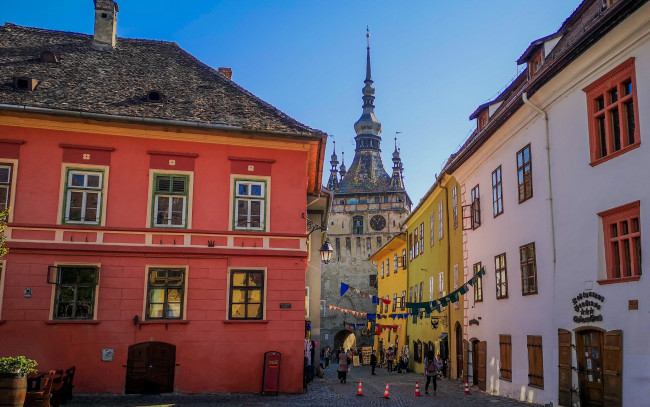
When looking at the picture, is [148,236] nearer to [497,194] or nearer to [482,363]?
[497,194]

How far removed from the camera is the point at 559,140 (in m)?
16.4

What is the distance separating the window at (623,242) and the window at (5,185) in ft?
51.1

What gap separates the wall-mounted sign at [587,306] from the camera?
14.0 meters

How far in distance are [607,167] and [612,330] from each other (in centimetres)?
349

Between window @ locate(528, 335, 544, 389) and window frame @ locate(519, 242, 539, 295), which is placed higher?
window frame @ locate(519, 242, 539, 295)

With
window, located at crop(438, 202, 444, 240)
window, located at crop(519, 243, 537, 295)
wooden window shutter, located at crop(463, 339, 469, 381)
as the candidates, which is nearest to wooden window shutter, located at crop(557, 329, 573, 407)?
window, located at crop(519, 243, 537, 295)

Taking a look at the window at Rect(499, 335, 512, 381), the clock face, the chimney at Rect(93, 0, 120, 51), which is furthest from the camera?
the clock face

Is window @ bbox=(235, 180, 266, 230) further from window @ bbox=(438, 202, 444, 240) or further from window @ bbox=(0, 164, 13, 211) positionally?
window @ bbox=(438, 202, 444, 240)

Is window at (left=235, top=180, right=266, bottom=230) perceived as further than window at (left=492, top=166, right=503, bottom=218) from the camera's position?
No

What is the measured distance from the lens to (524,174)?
1880 cm

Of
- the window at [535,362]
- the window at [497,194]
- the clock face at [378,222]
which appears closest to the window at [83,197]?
the window at [497,194]

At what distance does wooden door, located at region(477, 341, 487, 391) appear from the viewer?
877 inches

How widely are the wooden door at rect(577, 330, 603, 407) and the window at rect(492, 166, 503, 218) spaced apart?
22.4ft

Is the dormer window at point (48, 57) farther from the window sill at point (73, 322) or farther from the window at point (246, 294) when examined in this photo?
the window at point (246, 294)
